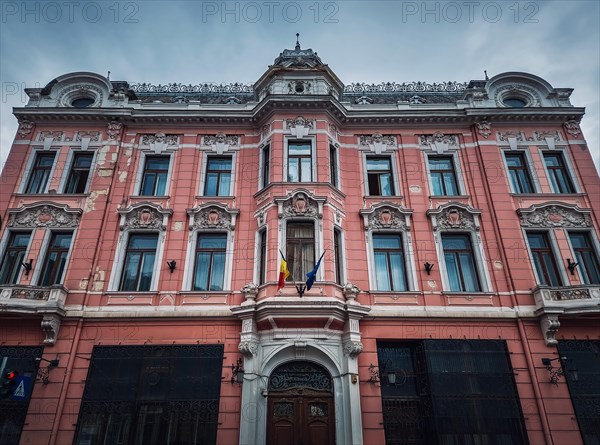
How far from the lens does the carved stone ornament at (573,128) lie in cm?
1756

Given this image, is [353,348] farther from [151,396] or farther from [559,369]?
[559,369]

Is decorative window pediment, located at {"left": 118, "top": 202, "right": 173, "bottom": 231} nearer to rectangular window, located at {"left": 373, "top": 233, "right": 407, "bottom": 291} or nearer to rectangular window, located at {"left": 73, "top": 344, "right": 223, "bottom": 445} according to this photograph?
rectangular window, located at {"left": 73, "top": 344, "right": 223, "bottom": 445}

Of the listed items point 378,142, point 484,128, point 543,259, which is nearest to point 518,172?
point 484,128

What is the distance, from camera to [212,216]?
15.9 meters

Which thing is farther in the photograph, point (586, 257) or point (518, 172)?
point (518, 172)

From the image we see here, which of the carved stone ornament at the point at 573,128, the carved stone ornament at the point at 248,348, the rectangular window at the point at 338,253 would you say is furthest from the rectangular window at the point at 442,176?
the carved stone ornament at the point at 248,348

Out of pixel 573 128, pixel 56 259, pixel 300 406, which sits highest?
pixel 573 128

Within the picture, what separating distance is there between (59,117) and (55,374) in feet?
36.7

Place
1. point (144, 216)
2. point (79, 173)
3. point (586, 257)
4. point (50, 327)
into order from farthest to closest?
point (79, 173) < point (144, 216) < point (586, 257) < point (50, 327)

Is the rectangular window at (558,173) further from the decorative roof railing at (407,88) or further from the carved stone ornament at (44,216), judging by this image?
the carved stone ornament at (44,216)

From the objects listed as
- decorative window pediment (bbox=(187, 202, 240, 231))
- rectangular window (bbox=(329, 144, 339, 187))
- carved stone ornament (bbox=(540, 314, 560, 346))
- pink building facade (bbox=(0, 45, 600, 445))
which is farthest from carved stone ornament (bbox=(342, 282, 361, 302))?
carved stone ornament (bbox=(540, 314, 560, 346))

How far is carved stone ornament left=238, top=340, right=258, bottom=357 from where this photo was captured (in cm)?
1284

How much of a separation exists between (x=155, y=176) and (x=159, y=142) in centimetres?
169

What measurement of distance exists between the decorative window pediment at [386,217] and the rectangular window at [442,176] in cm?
197
